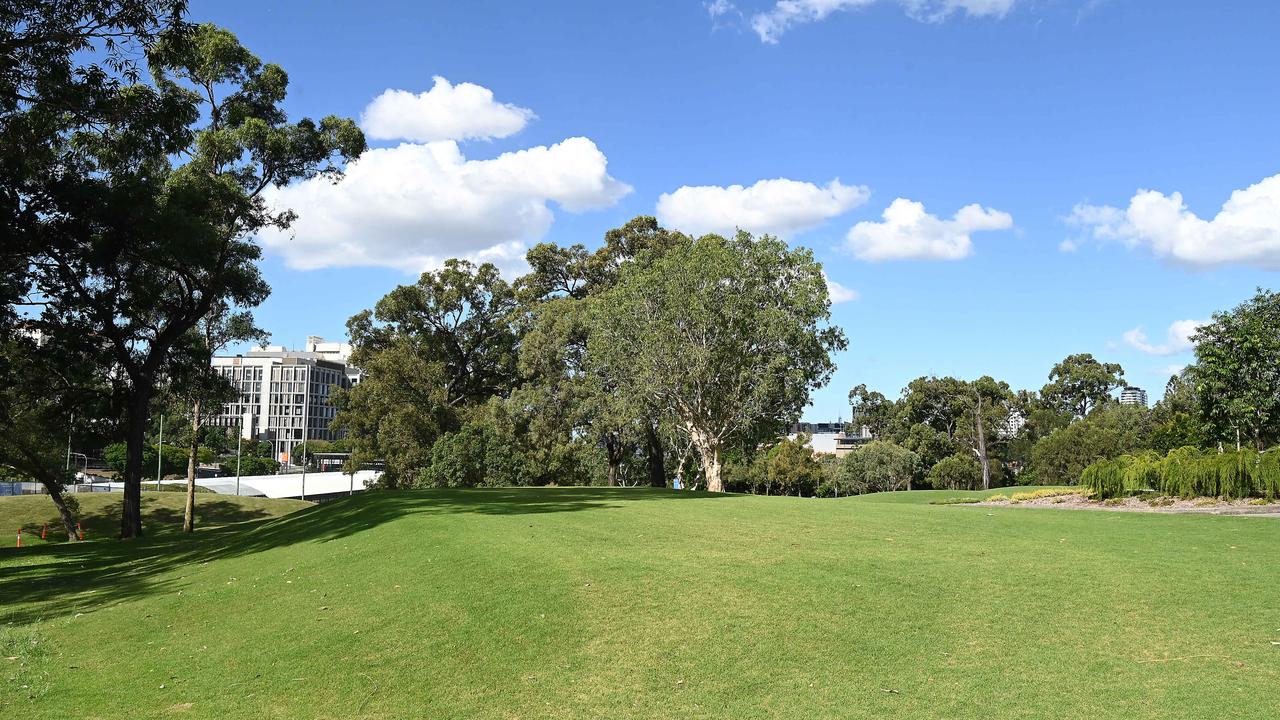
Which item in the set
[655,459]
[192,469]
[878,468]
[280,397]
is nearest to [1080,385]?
[878,468]

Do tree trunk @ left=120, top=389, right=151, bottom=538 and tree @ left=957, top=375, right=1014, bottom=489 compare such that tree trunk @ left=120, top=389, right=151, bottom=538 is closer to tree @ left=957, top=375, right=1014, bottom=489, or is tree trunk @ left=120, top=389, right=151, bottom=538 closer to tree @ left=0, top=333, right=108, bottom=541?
tree @ left=0, top=333, right=108, bottom=541

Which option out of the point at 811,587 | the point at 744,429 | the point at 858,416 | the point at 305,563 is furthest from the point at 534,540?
the point at 858,416

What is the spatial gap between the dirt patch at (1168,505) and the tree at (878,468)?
40119mm

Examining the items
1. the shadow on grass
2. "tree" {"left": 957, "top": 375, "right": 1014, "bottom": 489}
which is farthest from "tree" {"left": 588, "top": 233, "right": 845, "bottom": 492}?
"tree" {"left": 957, "top": 375, "right": 1014, "bottom": 489}

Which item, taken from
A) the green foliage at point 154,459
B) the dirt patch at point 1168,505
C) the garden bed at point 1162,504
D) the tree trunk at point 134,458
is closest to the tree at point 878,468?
the garden bed at point 1162,504

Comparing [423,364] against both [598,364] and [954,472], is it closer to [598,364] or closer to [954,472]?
[598,364]

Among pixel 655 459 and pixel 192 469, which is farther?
pixel 655 459

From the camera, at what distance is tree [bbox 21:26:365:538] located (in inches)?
894

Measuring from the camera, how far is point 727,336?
34.5 m

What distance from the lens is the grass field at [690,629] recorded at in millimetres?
7070

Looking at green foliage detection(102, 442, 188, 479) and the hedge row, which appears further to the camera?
green foliage detection(102, 442, 188, 479)

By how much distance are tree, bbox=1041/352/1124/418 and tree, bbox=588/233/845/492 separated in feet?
211

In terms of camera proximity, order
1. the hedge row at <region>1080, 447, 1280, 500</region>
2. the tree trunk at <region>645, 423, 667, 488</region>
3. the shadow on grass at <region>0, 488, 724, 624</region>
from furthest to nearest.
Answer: the tree trunk at <region>645, 423, 667, 488</region> < the hedge row at <region>1080, 447, 1280, 500</region> < the shadow on grass at <region>0, 488, 724, 624</region>

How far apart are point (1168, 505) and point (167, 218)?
2726 centimetres
